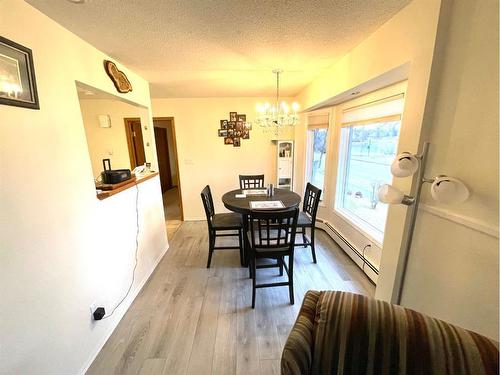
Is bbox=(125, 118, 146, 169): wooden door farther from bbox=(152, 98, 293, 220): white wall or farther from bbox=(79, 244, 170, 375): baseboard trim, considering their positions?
bbox=(79, 244, 170, 375): baseboard trim

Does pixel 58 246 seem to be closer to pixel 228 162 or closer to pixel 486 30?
pixel 486 30

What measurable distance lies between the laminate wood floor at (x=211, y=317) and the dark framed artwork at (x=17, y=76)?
1710 millimetres

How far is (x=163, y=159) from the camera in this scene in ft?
19.4

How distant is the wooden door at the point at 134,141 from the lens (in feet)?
11.5

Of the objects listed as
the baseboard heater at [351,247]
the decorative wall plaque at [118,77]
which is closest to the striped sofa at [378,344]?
the baseboard heater at [351,247]

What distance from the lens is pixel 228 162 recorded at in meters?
3.91

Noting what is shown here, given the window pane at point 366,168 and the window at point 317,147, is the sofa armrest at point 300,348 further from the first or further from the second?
the window at point 317,147

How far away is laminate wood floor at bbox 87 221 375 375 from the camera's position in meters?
1.42

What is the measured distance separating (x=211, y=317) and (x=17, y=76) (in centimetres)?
202

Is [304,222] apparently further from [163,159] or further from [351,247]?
[163,159]

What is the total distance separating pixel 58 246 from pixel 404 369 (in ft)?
5.78

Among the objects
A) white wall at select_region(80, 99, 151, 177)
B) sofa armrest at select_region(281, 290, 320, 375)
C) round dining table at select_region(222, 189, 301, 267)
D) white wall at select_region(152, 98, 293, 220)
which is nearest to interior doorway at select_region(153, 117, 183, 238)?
white wall at select_region(152, 98, 293, 220)

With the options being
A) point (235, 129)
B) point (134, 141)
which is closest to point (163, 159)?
point (134, 141)

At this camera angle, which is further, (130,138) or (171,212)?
(171,212)
